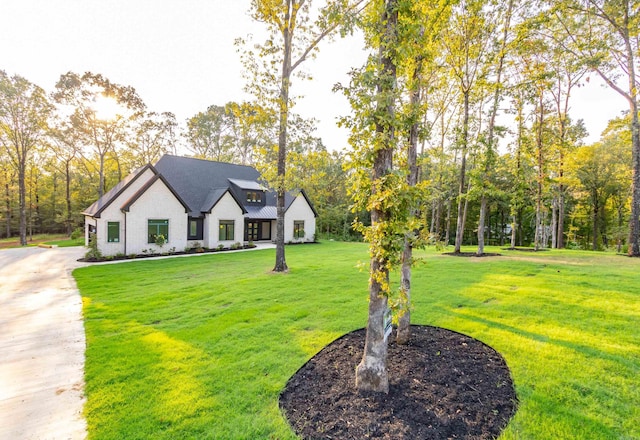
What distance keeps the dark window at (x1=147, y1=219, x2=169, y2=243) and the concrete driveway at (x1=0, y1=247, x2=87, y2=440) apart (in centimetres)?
741

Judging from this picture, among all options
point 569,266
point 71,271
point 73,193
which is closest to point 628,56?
point 569,266

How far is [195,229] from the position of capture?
19.9 meters

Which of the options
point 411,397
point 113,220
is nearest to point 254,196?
point 113,220

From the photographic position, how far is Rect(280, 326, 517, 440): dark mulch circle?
2.85 m

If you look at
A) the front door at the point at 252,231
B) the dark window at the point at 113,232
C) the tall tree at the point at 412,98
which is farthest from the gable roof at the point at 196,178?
the tall tree at the point at 412,98

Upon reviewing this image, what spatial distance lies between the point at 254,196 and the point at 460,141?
17562 mm

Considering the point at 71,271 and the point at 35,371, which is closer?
the point at 35,371

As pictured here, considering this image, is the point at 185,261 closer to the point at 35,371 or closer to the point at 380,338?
the point at 35,371

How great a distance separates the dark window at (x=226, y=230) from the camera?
67.7 ft

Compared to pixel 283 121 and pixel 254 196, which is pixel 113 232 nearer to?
pixel 254 196

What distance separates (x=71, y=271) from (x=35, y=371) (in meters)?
10.2

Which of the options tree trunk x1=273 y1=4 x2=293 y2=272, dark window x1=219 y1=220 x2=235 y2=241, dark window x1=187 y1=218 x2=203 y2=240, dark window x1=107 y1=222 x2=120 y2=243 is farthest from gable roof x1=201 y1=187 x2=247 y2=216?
tree trunk x1=273 y1=4 x2=293 y2=272

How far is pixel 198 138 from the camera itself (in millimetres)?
37219

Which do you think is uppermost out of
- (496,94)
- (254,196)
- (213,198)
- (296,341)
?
(496,94)
